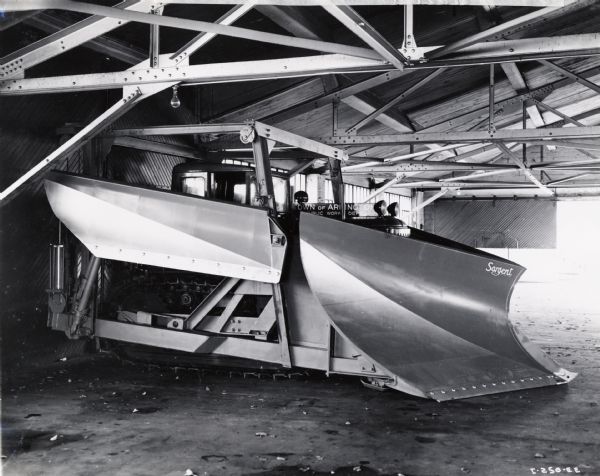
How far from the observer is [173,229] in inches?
219

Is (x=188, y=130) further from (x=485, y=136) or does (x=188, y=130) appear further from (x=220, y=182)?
(x=485, y=136)

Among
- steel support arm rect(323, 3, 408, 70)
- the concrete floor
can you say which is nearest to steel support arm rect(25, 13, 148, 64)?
steel support arm rect(323, 3, 408, 70)

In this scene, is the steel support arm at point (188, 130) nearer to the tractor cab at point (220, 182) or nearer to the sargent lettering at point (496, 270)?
the tractor cab at point (220, 182)

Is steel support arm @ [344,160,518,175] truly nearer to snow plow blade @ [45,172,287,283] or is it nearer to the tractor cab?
the tractor cab

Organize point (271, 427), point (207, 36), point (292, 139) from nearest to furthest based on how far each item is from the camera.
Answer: point (271, 427)
point (207, 36)
point (292, 139)

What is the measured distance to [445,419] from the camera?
190 inches

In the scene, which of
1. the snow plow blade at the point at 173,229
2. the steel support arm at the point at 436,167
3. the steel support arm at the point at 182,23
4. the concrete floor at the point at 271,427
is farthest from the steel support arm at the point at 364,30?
the steel support arm at the point at 436,167

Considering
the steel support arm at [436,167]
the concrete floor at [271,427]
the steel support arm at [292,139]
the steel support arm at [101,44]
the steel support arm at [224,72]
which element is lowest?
the concrete floor at [271,427]

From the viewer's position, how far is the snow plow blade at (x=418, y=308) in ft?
17.0

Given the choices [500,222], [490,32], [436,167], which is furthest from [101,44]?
[500,222]

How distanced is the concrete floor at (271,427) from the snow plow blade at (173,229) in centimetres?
118

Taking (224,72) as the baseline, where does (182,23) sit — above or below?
above

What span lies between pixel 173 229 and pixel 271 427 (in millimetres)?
2022

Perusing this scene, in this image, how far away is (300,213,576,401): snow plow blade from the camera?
5.17m
